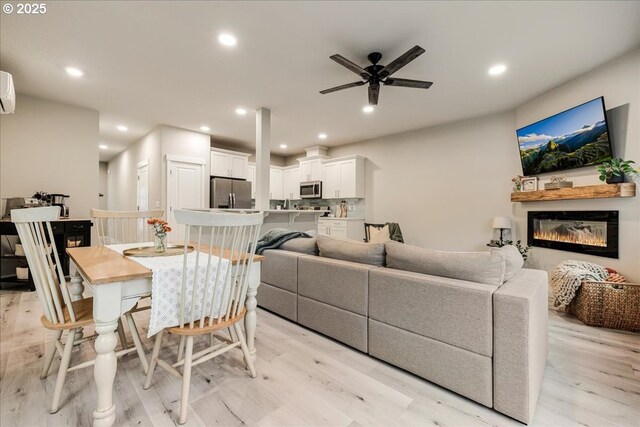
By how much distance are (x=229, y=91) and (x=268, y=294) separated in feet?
8.90

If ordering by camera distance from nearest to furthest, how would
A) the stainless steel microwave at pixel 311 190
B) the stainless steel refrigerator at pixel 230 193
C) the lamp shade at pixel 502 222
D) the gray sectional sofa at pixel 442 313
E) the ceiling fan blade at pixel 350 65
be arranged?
the gray sectional sofa at pixel 442 313
the ceiling fan blade at pixel 350 65
the lamp shade at pixel 502 222
the stainless steel refrigerator at pixel 230 193
the stainless steel microwave at pixel 311 190

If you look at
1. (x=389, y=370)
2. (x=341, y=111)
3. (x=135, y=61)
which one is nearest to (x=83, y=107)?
(x=135, y=61)

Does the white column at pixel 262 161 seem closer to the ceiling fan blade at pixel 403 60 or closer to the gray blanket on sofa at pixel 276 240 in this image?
the gray blanket on sofa at pixel 276 240

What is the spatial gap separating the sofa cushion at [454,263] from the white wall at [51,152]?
4848mm

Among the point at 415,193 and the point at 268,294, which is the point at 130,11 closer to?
the point at 268,294

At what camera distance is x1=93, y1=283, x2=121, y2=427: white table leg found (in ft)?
4.29

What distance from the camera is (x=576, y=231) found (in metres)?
3.38

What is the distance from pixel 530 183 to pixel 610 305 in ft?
6.06

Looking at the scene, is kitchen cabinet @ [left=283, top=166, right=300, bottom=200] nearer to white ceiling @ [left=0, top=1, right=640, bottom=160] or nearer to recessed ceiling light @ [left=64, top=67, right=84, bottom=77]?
white ceiling @ [left=0, top=1, right=640, bottom=160]

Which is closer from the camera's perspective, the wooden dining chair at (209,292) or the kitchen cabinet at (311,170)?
the wooden dining chair at (209,292)

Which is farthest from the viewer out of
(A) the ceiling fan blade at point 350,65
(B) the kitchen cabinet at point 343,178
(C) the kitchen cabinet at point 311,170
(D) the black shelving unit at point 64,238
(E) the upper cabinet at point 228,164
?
(C) the kitchen cabinet at point 311,170

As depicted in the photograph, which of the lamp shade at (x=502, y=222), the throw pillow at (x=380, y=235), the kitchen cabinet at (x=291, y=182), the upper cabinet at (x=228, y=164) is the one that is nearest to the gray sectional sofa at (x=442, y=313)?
the lamp shade at (x=502, y=222)

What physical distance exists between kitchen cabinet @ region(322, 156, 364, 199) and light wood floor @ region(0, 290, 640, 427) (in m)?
4.30

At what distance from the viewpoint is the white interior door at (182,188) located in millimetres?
5234
